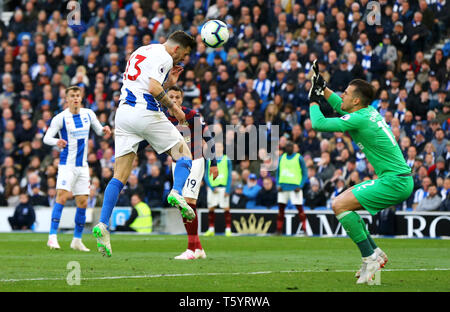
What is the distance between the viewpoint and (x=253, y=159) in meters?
22.5

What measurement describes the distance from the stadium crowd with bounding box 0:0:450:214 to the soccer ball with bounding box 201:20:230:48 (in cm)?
893

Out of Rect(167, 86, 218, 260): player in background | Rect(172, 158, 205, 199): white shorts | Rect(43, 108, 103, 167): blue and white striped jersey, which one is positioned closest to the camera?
Rect(167, 86, 218, 260): player in background

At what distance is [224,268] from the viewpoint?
10.4 m

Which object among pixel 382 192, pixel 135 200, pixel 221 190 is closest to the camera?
pixel 382 192

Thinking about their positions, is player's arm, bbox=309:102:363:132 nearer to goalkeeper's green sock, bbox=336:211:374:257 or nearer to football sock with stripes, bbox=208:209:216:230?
goalkeeper's green sock, bbox=336:211:374:257

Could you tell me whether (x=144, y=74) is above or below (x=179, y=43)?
below

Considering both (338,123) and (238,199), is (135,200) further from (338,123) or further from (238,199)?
(338,123)

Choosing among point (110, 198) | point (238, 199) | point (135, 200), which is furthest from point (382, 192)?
point (135, 200)

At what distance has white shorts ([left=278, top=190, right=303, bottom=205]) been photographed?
2044 centimetres

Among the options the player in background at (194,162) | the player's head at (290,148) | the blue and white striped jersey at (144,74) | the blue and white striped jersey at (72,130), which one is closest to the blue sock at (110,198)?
the blue and white striped jersey at (144,74)

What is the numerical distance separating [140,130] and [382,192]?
2.86 metres

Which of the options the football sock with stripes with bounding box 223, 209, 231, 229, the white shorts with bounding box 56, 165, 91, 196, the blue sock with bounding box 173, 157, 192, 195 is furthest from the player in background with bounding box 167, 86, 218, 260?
the football sock with stripes with bounding box 223, 209, 231, 229
